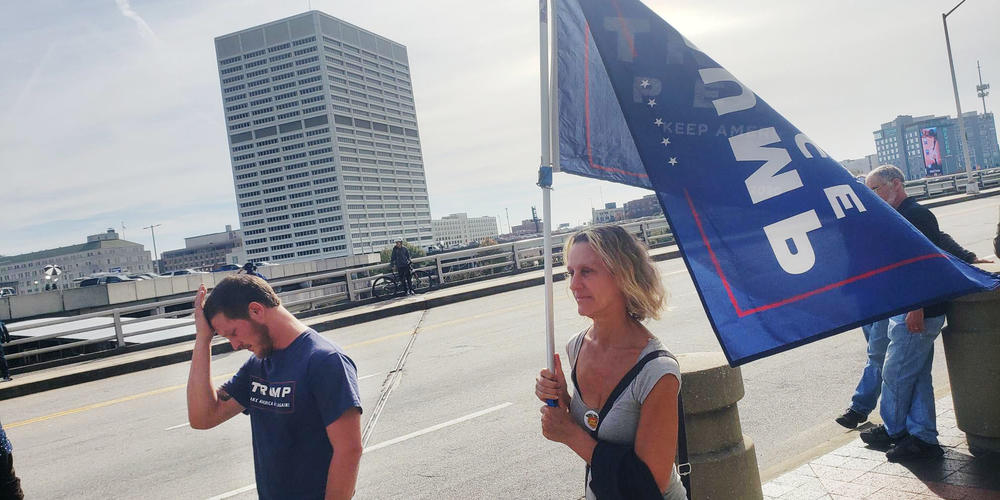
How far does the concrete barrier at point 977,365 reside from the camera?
401 cm

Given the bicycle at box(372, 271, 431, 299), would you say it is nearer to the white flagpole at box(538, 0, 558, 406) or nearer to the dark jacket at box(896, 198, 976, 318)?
the dark jacket at box(896, 198, 976, 318)

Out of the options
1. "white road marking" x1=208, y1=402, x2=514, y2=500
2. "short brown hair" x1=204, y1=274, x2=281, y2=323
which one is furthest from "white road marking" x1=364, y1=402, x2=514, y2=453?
"short brown hair" x1=204, y1=274, x2=281, y2=323

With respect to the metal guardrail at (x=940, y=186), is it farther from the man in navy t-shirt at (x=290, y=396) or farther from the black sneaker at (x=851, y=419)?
the man in navy t-shirt at (x=290, y=396)

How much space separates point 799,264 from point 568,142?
3.17ft

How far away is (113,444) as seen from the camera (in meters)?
7.48

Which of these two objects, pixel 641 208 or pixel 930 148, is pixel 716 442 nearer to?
pixel 930 148

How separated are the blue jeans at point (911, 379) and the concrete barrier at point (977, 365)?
0.13 m

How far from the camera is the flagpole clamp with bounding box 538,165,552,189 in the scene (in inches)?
96.5

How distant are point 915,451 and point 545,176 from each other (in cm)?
335

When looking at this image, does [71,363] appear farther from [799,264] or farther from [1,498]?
[799,264]

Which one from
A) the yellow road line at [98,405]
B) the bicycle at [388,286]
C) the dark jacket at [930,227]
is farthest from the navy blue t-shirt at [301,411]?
the bicycle at [388,286]

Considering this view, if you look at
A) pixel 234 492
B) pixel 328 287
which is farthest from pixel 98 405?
pixel 328 287

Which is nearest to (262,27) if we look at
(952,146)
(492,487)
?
(952,146)

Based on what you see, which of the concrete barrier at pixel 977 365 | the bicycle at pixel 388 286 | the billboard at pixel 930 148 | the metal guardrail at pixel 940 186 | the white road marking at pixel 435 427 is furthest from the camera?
the billboard at pixel 930 148
